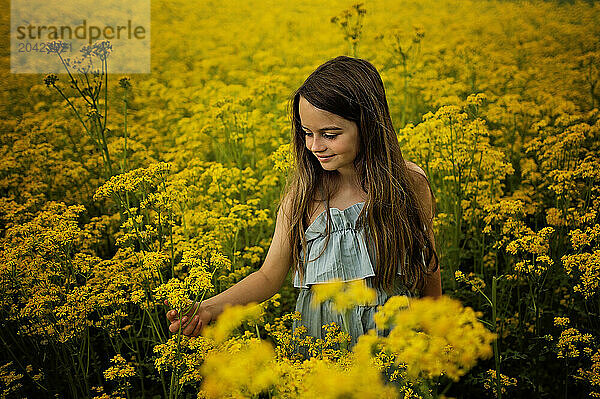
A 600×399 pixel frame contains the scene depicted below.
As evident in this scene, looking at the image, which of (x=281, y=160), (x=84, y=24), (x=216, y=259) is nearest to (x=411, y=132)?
(x=281, y=160)

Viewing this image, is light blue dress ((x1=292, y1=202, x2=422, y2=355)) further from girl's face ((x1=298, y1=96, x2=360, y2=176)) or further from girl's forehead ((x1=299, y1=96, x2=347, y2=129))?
girl's forehead ((x1=299, y1=96, x2=347, y2=129))

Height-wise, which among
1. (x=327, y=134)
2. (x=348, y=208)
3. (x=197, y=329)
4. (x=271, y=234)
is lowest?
(x=197, y=329)

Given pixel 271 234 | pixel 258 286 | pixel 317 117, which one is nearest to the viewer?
pixel 317 117

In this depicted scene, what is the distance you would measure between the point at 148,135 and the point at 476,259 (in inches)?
114

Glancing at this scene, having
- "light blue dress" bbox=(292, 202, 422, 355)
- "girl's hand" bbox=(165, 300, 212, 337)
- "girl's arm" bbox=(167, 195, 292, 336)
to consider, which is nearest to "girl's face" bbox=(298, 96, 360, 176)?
"light blue dress" bbox=(292, 202, 422, 355)

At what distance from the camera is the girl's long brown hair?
2225 millimetres

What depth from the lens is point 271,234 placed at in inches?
148

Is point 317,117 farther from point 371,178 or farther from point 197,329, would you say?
point 197,329

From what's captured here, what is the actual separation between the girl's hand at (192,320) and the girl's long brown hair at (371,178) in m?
0.51

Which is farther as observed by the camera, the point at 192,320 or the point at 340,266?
the point at 340,266

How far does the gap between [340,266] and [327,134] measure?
54cm

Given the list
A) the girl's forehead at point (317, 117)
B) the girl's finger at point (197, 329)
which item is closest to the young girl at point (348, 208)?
the girl's forehead at point (317, 117)

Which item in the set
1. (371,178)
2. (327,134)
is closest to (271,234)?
(371,178)

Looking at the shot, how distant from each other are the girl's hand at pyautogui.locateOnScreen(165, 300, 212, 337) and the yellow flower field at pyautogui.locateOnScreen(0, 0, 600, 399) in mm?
45
